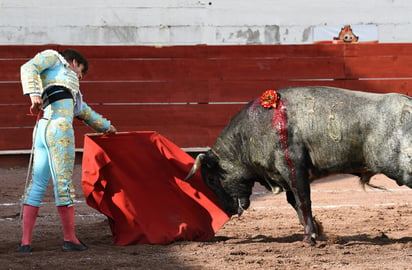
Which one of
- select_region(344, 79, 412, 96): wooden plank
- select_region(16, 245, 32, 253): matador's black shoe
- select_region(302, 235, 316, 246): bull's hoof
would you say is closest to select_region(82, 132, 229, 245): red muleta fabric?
select_region(16, 245, 32, 253): matador's black shoe

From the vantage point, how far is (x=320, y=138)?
4484 millimetres

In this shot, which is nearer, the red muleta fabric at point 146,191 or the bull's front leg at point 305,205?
the bull's front leg at point 305,205

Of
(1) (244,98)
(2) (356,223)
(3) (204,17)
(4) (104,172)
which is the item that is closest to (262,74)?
(1) (244,98)

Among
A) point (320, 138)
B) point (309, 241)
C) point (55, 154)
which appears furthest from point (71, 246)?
point (320, 138)

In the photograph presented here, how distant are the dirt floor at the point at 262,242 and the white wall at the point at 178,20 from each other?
17.4ft

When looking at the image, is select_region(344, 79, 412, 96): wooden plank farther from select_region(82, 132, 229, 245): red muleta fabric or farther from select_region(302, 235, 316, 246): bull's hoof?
select_region(302, 235, 316, 246): bull's hoof

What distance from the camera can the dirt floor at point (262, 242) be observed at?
4008 millimetres

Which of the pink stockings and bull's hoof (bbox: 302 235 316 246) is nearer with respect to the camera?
the pink stockings

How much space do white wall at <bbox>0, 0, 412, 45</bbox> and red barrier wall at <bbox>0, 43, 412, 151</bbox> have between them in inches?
91.0

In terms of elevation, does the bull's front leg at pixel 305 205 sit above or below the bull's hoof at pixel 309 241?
above

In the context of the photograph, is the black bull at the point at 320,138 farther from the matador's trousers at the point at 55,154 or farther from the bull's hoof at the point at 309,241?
the matador's trousers at the point at 55,154

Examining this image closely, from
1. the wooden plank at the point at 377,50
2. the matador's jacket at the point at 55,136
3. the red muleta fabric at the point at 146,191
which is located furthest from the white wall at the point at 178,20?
the matador's jacket at the point at 55,136

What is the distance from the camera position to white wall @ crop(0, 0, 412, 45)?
1183 centimetres

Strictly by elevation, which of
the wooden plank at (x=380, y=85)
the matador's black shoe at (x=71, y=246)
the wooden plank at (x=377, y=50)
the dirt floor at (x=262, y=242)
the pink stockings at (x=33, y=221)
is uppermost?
the wooden plank at (x=377, y=50)
